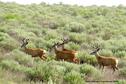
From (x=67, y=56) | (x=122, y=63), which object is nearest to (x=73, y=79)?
(x=67, y=56)

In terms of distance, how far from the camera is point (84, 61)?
63.2 feet

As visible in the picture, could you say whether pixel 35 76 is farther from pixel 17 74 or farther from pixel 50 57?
pixel 50 57

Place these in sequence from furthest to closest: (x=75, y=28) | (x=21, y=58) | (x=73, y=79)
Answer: (x=75, y=28)
(x=21, y=58)
(x=73, y=79)

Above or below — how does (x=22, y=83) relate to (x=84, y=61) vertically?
above

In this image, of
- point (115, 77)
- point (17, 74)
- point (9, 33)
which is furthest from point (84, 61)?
point (9, 33)

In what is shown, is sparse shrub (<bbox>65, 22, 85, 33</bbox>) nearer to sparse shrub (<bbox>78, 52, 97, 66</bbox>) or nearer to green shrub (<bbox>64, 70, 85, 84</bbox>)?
sparse shrub (<bbox>78, 52, 97, 66</bbox>)

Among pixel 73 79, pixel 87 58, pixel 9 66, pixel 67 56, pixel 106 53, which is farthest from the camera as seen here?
pixel 106 53

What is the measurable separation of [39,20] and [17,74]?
2314 centimetres

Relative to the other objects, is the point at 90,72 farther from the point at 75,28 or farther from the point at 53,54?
the point at 75,28

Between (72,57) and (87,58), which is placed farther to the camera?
(87,58)

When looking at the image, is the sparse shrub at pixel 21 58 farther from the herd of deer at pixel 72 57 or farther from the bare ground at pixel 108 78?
the bare ground at pixel 108 78

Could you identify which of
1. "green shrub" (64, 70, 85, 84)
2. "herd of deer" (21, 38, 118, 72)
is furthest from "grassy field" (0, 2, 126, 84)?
"herd of deer" (21, 38, 118, 72)

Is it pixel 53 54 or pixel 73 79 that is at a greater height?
pixel 73 79

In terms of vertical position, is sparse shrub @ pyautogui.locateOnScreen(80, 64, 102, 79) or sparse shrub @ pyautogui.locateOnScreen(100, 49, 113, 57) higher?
sparse shrub @ pyautogui.locateOnScreen(80, 64, 102, 79)
